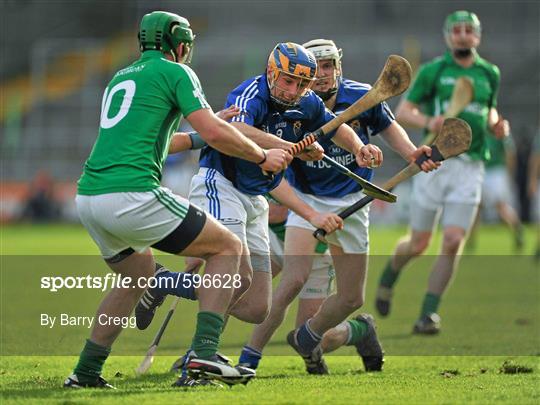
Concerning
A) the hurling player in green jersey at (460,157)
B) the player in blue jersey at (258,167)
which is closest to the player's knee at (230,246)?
the player in blue jersey at (258,167)

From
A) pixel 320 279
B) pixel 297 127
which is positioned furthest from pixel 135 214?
pixel 320 279

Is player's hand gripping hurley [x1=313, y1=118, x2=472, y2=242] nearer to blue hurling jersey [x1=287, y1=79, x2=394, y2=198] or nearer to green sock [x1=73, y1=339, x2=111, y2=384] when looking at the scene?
blue hurling jersey [x1=287, y1=79, x2=394, y2=198]

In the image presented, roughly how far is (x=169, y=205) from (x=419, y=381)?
77.8 inches

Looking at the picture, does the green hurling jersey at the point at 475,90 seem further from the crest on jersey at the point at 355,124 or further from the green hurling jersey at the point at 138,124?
the green hurling jersey at the point at 138,124

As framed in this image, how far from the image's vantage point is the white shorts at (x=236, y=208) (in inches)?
280

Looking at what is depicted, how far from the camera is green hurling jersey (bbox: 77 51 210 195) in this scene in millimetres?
5895

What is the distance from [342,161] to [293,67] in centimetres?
129

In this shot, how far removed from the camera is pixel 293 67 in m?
6.71

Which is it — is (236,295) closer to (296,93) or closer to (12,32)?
(296,93)

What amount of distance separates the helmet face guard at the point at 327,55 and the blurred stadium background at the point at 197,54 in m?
17.7

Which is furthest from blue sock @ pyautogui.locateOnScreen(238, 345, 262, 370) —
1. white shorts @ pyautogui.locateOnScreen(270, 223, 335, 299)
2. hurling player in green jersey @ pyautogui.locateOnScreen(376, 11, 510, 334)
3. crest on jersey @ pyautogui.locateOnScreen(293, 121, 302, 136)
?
hurling player in green jersey @ pyautogui.locateOnScreen(376, 11, 510, 334)

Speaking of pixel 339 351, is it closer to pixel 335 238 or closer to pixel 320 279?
pixel 320 279

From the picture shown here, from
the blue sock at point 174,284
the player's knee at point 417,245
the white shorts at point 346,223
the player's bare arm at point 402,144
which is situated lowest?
the player's knee at point 417,245

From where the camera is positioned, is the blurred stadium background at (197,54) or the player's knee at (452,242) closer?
the player's knee at (452,242)
